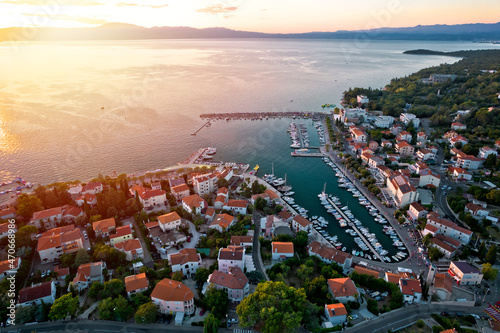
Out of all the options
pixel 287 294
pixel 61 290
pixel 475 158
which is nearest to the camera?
pixel 287 294

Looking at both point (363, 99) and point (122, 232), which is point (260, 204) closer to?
point (122, 232)

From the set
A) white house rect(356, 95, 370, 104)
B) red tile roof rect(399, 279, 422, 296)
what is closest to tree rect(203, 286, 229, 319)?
red tile roof rect(399, 279, 422, 296)

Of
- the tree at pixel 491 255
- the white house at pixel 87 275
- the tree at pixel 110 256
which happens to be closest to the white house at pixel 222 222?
the tree at pixel 110 256

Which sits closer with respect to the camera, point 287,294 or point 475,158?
point 287,294

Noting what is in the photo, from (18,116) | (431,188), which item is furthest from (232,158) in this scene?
(18,116)

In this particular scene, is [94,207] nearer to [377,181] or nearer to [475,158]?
[377,181]
